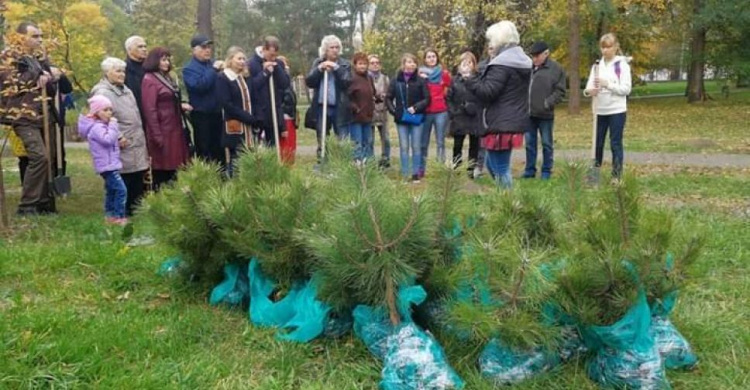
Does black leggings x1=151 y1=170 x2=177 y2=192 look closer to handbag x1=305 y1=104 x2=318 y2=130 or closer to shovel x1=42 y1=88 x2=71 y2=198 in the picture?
shovel x1=42 y1=88 x2=71 y2=198

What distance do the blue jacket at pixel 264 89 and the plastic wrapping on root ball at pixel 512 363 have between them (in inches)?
208

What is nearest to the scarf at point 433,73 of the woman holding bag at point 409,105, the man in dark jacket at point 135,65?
the woman holding bag at point 409,105

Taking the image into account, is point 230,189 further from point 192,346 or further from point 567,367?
point 567,367

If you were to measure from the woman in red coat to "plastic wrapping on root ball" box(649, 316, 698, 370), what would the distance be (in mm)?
4686

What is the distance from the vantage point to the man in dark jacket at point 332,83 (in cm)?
818

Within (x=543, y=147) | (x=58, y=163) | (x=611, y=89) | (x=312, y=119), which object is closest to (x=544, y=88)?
(x=543, y=147)

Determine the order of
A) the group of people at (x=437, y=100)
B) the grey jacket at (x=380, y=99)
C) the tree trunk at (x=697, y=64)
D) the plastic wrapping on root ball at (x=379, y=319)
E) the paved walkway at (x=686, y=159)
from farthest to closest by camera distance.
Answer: the tree trunk at (x=697, y=64) → the paved walkway at (x=686, y=159) → the grey jacket at (x=380, y=99) → the group of people at (x=437, y=100) → the plastic wrapping on root ball at (x=379, y=319)

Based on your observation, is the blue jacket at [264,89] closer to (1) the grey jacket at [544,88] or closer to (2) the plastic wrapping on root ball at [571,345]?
(1) the grey jacket at [544,88]

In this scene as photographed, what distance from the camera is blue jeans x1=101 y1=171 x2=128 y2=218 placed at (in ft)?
20.2

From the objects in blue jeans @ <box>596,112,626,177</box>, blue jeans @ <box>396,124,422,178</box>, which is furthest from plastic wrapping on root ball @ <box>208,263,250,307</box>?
blue jeans @ <box>396,124,422,178</box>

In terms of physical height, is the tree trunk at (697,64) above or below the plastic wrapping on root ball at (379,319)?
above

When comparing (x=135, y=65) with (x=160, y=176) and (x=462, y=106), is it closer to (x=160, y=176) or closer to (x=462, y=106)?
(x=160, y=176)

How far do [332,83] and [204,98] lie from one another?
193 cm

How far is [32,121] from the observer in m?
6.47
